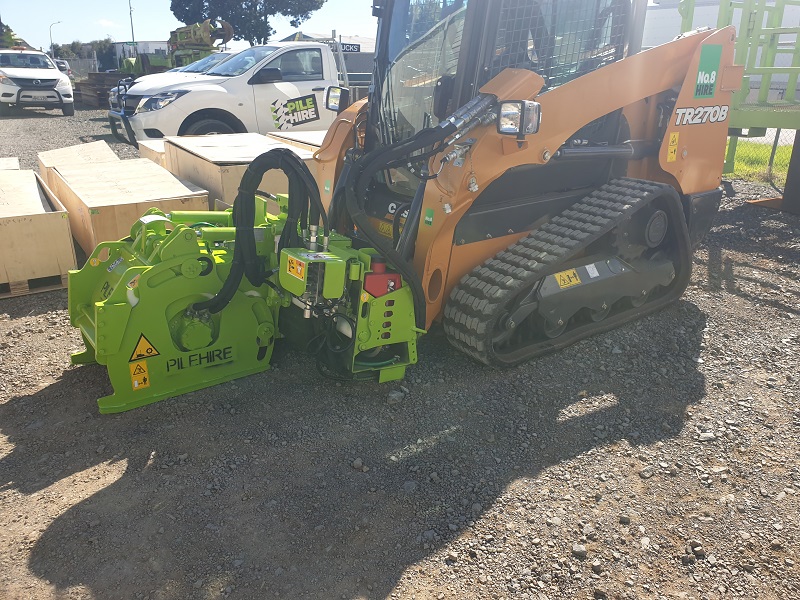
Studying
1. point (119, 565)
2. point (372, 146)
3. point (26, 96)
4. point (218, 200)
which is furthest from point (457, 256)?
point (26, 96)

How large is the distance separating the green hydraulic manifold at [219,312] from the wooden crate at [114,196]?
59.0 inches

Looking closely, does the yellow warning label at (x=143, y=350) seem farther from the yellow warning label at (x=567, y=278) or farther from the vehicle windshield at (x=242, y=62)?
the vehicle windshield at (x=242, y=62)

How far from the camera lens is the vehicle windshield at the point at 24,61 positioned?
63.2 feet

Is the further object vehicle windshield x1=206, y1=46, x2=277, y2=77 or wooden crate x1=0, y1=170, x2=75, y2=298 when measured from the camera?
vehicle windshield x1=206, y1=46, x2=277, y2=77

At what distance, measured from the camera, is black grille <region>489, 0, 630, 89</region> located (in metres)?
4.19

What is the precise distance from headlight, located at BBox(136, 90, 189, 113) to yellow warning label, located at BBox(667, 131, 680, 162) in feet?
23.9

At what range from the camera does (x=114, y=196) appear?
5.98 metres

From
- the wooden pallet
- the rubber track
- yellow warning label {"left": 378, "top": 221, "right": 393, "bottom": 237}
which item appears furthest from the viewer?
the wooden pallet

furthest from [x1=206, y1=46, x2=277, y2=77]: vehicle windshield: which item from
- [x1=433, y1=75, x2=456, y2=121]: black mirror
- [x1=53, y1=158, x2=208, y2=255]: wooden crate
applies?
[x1=433, y1=75, x2=456, y2=121]: black mirror

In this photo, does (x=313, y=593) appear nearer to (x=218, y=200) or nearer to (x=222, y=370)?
(x=222, y=370)

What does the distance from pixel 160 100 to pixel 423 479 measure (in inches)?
334

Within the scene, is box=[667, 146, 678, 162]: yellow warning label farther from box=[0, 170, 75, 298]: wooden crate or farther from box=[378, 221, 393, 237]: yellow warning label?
box=[0, 170, 75, 298]: wooden crate

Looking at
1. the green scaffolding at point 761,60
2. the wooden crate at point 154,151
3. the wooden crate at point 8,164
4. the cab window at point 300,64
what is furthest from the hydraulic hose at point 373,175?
the cab window at point 300,64

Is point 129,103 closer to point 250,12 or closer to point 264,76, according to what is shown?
point 264,76
